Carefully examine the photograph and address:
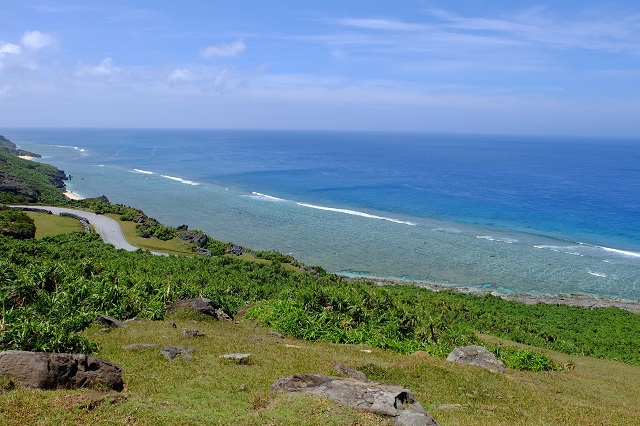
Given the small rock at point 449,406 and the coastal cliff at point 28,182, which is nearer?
the small rock at point 449,406

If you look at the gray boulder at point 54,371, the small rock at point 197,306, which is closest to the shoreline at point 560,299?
the small rock at point 197,306

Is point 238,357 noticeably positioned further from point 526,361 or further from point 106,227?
point 106,227

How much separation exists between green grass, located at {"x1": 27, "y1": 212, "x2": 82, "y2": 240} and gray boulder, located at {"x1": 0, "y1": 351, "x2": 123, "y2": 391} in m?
43.4

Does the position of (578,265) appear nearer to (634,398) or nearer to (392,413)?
(634,398)

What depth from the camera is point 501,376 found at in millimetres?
18484

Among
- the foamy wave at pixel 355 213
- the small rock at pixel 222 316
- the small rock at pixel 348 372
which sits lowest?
the foamy wave at pixel 355 213

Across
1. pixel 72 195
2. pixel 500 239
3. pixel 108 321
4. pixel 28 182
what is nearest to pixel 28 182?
pixel 28 182

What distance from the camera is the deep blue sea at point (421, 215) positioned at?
5750 cm

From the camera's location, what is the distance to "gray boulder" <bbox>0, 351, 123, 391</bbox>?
12211 millimetres

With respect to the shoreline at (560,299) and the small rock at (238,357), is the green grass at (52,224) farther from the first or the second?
the small rock at (238,357)

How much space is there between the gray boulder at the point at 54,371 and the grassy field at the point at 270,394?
0.52 metres

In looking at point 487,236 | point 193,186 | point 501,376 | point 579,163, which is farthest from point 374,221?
point 579,163

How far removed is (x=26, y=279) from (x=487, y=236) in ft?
206

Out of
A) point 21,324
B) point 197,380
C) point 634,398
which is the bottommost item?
point 634,398
